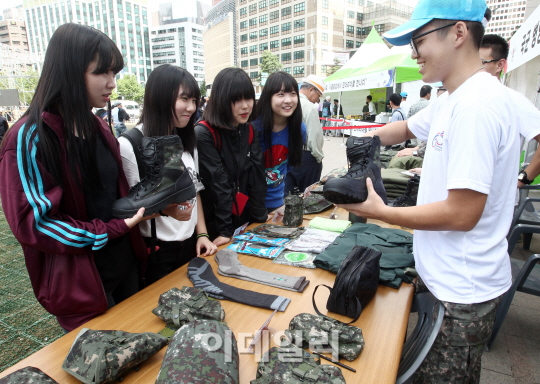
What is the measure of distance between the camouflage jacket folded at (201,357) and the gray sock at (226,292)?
1.33 ft

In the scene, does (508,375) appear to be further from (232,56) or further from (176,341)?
(232,56)

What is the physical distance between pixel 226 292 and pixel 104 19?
122 metres

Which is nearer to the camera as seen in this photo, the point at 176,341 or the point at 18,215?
the point at 176,341

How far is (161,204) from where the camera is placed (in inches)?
53.4

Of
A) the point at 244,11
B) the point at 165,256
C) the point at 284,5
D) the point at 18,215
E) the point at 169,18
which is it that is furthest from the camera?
the point at 169,18

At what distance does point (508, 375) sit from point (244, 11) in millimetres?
75272

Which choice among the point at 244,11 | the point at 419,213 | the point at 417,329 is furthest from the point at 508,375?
the point at 244,11

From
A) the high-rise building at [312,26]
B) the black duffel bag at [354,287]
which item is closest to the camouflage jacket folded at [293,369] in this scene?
the black duffel bag at [354,287]

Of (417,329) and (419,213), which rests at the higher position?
(419,213)

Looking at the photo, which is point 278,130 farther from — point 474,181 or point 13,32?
point 13,32

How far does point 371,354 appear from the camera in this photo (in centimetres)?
110

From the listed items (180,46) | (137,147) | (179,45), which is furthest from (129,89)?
(137,147)

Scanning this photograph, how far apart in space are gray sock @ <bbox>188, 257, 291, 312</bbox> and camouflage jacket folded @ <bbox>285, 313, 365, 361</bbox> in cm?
18

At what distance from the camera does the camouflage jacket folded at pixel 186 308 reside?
1.20 metres
